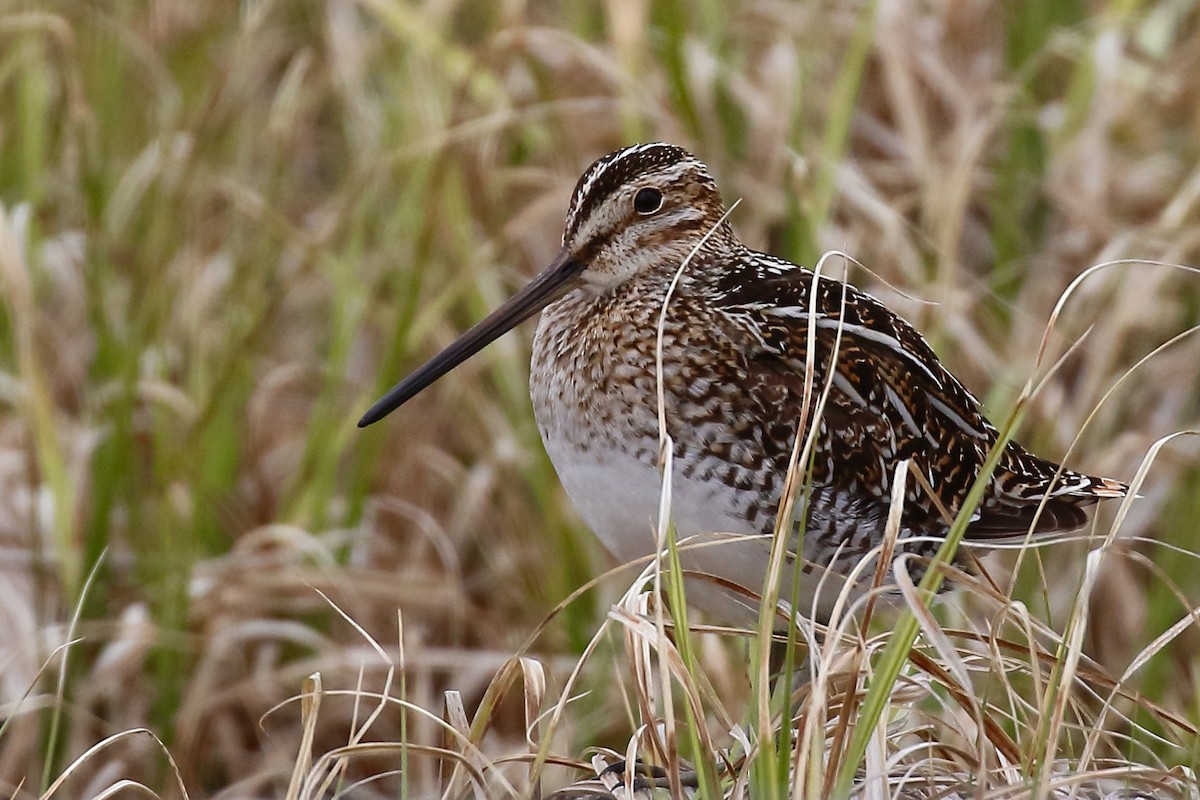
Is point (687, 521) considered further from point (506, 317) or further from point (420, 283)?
point (420, 283)

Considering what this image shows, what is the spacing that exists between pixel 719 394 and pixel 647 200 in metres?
0.36

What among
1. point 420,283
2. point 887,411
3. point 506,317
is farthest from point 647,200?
point 420,283

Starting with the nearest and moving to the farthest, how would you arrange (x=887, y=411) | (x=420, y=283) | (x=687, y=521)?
(x=687, y=521) → (x=887, y=411) → (x=420, y=283)

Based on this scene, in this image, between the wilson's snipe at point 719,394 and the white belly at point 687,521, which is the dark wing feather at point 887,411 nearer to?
the wilson's snipe at point 719,394

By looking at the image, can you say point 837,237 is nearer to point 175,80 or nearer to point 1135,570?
point 1135,570

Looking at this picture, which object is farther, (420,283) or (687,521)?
(420,283)

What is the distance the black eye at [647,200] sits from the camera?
2.74 m

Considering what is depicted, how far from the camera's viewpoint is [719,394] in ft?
8.41

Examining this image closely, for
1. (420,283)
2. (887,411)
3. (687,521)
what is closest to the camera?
(687,521)

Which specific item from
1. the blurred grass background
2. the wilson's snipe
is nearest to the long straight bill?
the wilson's snipe

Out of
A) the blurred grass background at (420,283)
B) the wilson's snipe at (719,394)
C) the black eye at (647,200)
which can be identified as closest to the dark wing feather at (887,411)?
the wilson's snipe at (719,394)

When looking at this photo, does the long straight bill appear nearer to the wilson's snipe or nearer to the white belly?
the wilson's snipe

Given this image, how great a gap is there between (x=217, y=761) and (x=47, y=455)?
706 millimetres

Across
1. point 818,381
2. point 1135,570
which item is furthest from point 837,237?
point 818,381
